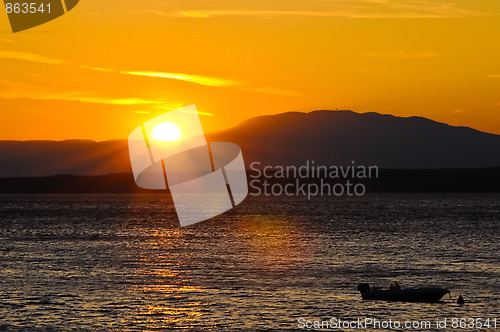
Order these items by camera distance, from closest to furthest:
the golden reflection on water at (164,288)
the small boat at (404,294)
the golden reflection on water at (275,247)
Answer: the golden reflection on water at (164,288), the small boat at (404,294), the golden reflection on water at (275,247)

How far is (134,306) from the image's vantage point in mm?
49125

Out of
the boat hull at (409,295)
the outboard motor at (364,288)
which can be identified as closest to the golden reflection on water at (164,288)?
the outboard motor at (364,288)

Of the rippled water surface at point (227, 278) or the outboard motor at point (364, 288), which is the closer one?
the rippled water surface at point (227, 278)

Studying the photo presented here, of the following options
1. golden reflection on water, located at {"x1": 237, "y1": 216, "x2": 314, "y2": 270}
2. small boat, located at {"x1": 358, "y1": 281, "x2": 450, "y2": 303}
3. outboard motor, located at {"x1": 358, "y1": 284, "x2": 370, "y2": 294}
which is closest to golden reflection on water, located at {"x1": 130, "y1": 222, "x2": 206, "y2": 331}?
golden reflection on water, located at {"x1": 237, "y1": 216, "x2": 314, "y2": 270}

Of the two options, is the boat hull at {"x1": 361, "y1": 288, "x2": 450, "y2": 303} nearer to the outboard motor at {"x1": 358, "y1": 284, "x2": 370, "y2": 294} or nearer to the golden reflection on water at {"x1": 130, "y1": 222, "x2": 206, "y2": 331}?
the outboard motor at {"x1": 358, "y1": 284, "x2": 370, "y2": 294}

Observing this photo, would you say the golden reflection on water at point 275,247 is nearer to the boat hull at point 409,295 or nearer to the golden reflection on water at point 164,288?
the golden reflection on water at point 164,288

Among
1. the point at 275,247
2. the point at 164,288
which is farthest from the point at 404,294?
the point at 275,247

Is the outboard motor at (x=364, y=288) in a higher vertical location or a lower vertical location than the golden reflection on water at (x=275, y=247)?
higher

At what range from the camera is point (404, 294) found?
5109cm

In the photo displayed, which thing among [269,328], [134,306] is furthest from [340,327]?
[134,306]

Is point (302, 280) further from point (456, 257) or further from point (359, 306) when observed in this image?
point (456, 257)

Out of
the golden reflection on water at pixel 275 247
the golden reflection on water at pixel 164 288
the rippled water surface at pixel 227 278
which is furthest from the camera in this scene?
the golden reflection on water at pixel 275 247

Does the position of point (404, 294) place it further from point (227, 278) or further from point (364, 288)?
point (227, 278)

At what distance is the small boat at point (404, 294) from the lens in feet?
167
